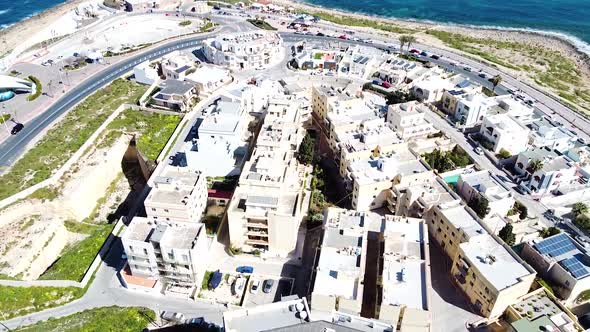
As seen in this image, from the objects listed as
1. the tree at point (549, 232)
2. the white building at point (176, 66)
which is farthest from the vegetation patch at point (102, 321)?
the white building at point (176, 66)

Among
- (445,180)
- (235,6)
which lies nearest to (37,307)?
(445,180)

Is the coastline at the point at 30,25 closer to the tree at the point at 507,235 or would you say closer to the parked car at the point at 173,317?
the parked car at the point at 173,317

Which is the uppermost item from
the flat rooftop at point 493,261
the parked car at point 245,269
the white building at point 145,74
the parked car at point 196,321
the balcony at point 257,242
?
the white building at point 145,74

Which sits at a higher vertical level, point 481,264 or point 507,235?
point 481,264

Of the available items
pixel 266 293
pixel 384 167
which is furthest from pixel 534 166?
pixel 266 293

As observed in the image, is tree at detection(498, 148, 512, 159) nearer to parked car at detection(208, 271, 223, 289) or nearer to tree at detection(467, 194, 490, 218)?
tree at detection(467, 194, 490, 218)

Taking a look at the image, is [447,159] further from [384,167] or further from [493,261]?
[493,261]

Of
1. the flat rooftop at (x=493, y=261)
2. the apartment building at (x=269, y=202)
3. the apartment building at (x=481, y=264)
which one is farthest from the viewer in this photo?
the apartment building at (x=269, y=202)
